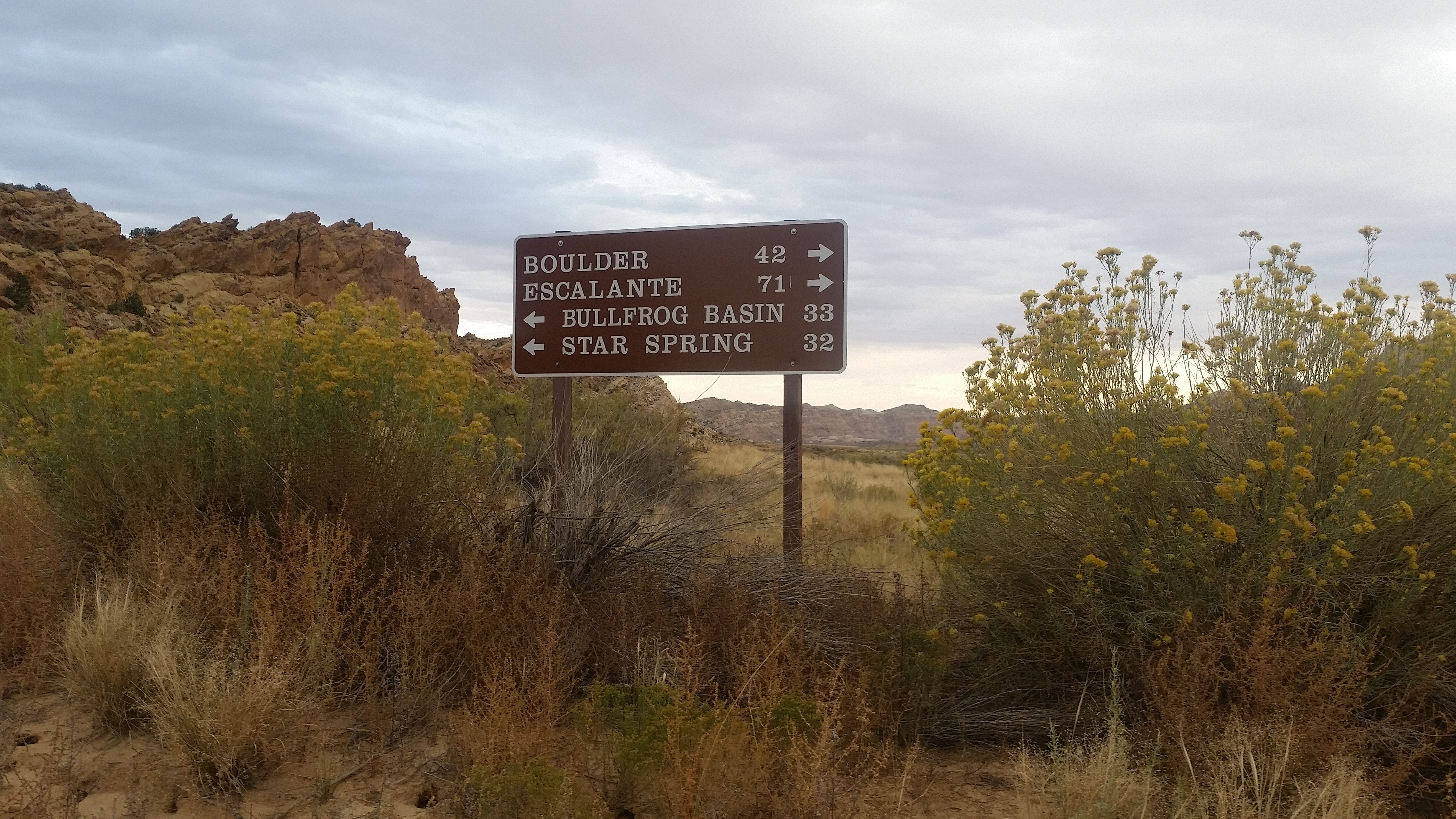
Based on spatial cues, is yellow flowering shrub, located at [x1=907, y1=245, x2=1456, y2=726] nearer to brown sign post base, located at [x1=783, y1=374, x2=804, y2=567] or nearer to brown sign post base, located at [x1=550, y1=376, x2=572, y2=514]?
brown sign post base, located at [x1=783, y1=374, x2=804, y2=567]

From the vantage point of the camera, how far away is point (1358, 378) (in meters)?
4.47

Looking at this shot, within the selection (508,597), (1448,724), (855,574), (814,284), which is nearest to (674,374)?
(814,284)

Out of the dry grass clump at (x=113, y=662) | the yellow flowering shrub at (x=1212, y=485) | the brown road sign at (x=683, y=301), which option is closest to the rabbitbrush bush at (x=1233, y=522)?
the yellow flowering shrub at (x=1212, y=485)

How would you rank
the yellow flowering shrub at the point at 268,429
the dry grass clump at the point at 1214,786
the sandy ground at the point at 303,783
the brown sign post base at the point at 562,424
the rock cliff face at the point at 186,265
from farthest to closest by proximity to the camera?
the rock cliff face at the point at 186,265 → the brown sign post base at the point at 562,424 → the yellow flowering shrub at the point at 268,429 → the sandy ground at the point at 303,783 → the dry grass clump at the point at 1214,786

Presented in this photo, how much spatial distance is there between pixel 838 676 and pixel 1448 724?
7.00 feet

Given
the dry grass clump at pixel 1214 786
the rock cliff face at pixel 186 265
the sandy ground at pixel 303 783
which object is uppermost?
the rock cliff face at pixel 186 265

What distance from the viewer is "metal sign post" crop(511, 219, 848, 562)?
6949 mm

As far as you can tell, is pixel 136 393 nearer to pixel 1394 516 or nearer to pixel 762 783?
→ pixel 762 783

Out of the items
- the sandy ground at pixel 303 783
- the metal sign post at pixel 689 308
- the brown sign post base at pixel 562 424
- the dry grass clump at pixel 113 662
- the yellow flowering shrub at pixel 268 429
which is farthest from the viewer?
the brown sign post base at pixel 562 424

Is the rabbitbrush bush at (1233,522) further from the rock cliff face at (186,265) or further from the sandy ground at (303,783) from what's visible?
the rock cliff face at (186,265)

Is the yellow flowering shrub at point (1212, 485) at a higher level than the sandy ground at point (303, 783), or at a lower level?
higher

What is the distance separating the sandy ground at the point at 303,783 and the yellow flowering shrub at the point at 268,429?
1434mm

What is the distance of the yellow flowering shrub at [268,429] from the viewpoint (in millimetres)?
5473

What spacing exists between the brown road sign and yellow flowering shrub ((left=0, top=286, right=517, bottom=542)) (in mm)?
1405
